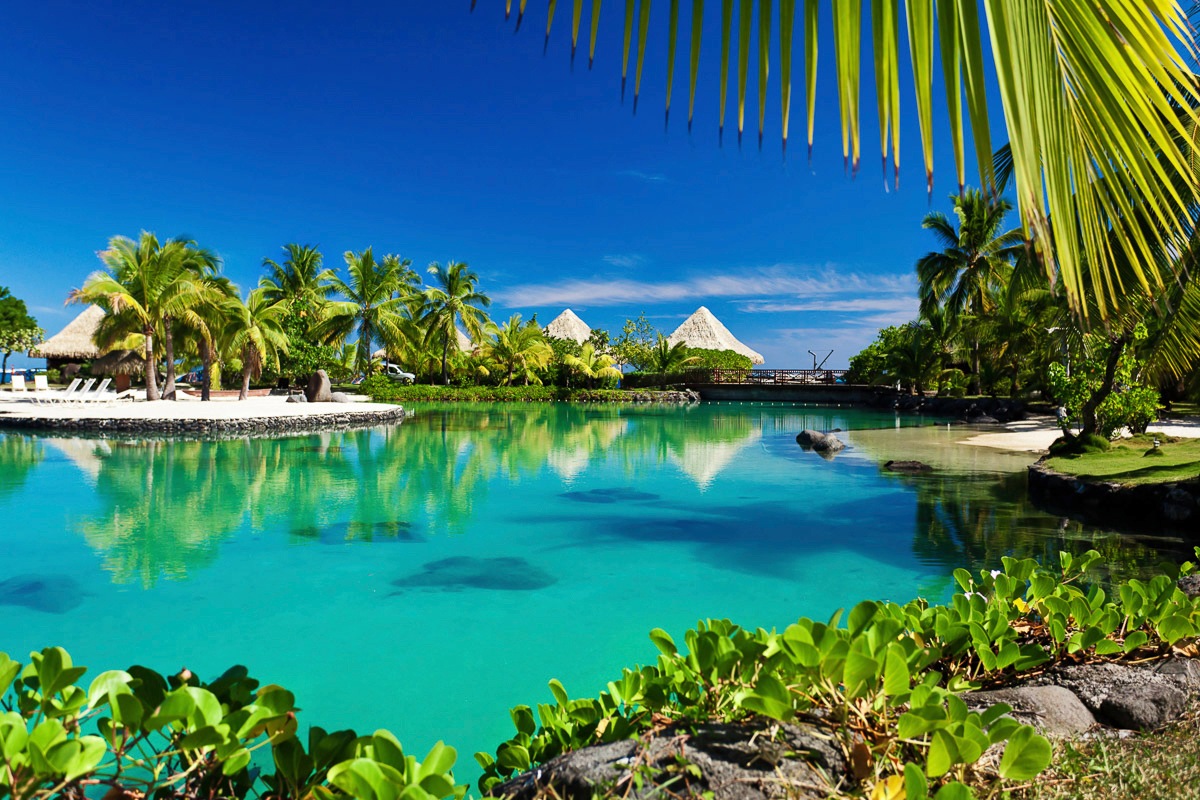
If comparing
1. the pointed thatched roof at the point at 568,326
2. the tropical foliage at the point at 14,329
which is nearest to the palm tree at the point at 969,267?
the tropical foliage at the point at 14,329

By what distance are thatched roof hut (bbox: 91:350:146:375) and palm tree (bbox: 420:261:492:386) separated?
11409 millimetres

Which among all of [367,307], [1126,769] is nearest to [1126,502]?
[1126,769]

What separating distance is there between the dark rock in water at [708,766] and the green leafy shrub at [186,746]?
0.20 m

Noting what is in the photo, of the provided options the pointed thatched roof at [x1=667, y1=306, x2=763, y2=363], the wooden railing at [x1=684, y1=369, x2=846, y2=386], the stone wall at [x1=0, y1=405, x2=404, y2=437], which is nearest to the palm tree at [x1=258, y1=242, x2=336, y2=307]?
the stone wall at [x1=0, y1=405, x2=404, y2=437]

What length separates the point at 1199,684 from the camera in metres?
1.90

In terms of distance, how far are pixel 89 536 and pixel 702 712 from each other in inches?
294

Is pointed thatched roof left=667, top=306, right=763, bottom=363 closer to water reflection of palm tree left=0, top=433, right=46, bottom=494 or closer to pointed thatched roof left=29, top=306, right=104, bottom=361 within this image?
pointed thatched roof left=29, top=306, right=104, bottom=361

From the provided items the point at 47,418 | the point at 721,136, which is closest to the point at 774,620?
the point at 721,136

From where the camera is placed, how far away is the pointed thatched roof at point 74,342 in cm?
3059

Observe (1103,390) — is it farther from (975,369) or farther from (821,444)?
(975,369)

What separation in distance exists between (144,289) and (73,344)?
17.0m

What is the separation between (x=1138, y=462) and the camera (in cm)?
860

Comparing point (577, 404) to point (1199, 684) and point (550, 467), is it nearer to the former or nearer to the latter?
point (550, 467)

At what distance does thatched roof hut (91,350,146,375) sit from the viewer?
26203 millimetres
